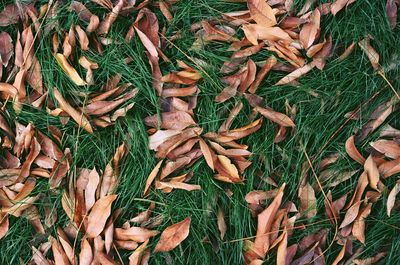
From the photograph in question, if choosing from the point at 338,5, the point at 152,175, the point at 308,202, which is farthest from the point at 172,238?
the point at 338,5

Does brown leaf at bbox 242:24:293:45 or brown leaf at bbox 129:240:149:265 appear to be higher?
brown leaf at bbox 242:24:293:45

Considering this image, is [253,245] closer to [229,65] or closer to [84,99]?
[229,65]

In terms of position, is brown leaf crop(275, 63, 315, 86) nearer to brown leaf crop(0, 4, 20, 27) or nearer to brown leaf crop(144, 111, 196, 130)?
brown leaf crop(144, 111, 196, 130)

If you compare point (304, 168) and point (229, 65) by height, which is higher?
point (229, 65)

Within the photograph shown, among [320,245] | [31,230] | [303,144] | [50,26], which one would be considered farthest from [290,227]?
[50,26]

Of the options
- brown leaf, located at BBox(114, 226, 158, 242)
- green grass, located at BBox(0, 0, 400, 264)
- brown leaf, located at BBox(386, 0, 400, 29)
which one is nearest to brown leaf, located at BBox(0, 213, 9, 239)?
green grass, located at BBox(0, 0, 400, 264)

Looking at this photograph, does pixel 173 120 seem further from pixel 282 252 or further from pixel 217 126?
pixel 282 252
